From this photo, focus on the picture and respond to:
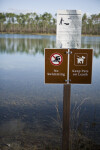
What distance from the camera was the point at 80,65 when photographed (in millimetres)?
2426

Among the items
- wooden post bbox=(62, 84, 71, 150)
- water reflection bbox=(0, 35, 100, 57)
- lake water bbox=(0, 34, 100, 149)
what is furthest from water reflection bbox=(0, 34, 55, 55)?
wooden post bbox=(62, 84, 71, 150)

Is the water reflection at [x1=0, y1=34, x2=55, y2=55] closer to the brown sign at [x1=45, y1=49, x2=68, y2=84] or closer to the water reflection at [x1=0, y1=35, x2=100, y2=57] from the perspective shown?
the water reflection at [x1=0, y1=35, x2=100, y2=57]

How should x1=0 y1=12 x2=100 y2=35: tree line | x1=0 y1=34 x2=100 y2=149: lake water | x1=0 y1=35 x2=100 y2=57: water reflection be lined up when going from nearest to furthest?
x1=0 y1=34 x2=100 y2=149: lake water
x1=0 y1=35 x2=100 y2=57: water reflection
x1=0 y1=12 x2=100 y2=35: tree line

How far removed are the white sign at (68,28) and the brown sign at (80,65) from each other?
100mm

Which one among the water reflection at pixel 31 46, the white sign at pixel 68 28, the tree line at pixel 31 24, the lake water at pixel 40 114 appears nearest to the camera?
the white sign at pixel 68 28

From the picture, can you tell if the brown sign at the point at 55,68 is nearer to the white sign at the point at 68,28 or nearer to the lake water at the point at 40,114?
the white sign at the point at 68,28

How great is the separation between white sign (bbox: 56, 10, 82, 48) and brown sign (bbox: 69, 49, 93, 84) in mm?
100

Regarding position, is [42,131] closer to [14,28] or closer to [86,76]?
[86,76]

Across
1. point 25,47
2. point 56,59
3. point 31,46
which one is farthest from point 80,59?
point 31,46

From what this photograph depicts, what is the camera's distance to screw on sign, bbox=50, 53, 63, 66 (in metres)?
2.39

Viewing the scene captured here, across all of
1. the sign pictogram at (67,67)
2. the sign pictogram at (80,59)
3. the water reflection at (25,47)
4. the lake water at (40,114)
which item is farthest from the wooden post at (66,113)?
the water reflection at (25,47)

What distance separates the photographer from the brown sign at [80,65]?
2.38 m

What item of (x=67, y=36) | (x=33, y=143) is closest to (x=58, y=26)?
(x=67, y=36)

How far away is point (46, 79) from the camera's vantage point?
243 cm
